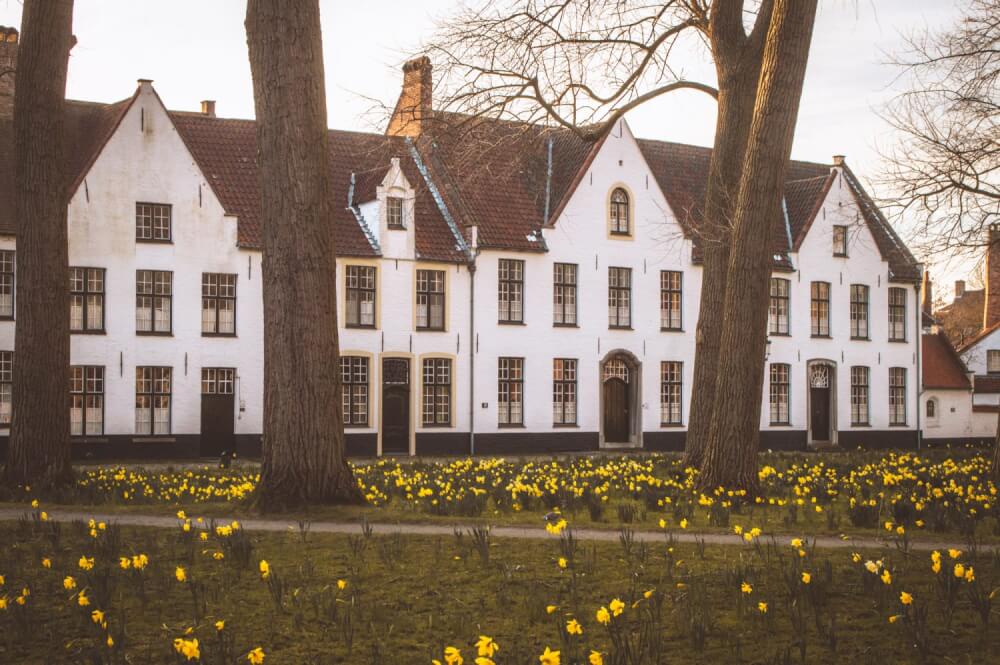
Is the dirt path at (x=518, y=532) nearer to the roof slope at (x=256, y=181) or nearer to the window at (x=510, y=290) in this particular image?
the roof slope at (x=256, y=181)

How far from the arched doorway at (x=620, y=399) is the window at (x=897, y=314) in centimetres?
1177

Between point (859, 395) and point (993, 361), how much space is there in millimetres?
19035

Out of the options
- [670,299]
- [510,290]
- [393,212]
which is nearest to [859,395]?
[670,299]

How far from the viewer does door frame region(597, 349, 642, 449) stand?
38094 mm

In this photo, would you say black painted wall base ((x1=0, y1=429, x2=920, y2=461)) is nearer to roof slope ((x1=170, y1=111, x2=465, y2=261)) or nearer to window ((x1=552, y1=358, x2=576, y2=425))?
window ((x1=552, y1=358, x2=576, y2=425))

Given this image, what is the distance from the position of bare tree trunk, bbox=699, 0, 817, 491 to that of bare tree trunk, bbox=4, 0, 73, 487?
370 inches

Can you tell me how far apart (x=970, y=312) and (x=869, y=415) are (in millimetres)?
46011

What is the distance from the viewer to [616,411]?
38.8 metres

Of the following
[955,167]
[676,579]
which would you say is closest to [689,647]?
[676,579]

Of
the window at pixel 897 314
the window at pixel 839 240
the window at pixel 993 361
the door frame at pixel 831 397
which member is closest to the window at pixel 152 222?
the door frame at pixel 831 397

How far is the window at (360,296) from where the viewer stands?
1350 inches

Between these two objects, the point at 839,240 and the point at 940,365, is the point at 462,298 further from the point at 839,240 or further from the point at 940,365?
the point at 940,365

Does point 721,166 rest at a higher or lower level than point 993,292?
lower

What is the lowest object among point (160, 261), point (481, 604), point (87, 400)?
point (481, 604)
